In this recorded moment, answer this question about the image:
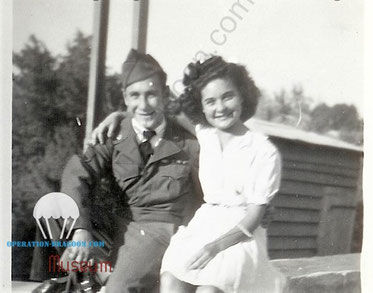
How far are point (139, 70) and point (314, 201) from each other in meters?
0.64

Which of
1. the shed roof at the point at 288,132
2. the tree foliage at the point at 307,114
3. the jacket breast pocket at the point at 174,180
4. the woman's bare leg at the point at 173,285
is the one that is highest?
the tree foliage at the point at 307,114

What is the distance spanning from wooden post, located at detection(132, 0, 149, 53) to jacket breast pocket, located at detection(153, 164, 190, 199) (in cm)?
38

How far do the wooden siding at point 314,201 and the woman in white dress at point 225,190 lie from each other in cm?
4

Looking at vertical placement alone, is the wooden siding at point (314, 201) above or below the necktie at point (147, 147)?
below

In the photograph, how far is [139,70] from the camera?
5.31 feet

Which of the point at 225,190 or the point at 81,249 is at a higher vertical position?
the point at 225,190

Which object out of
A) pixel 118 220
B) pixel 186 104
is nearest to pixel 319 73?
pixel 186 104

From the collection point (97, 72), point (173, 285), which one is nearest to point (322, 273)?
point (173, 285)

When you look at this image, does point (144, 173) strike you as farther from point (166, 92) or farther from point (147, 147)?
point (166, 92)

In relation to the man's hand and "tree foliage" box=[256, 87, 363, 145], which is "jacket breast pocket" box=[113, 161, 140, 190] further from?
"tree foliage" box=[256, 87, 363, 145]

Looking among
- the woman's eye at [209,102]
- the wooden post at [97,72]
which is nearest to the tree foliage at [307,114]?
the woman's eye at [209,102]

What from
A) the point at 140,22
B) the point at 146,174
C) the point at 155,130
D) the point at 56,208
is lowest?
the point at 56,208

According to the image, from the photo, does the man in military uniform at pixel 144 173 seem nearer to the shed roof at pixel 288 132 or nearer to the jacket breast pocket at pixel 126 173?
the jacket breast pocket at pixel 126 173

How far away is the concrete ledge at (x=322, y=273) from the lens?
163 cm
